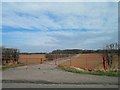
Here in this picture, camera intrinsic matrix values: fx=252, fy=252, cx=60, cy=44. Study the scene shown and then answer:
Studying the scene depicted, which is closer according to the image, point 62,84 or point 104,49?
point 62,84

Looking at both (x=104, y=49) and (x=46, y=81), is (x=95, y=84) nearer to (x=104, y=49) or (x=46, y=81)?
(x=46, y=81)

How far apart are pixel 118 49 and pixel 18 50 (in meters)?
14.1

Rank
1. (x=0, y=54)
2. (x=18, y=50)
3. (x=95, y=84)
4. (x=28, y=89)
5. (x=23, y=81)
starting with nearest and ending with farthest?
(x=28, y=89)
(x=95, y=84)
(x=23, y=81)
(x=0, y=54)
(x=18, y=50)

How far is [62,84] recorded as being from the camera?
1266cm

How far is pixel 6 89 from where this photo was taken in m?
10.8

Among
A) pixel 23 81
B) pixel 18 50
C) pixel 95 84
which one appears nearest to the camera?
pixel 95 84

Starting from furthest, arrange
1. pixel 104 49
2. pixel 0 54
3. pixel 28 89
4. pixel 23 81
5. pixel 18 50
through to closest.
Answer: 1. pixel 104 49
2. pixel 18 50
3. pixel 0 54
4. pixel 23 81
5. pixel 28 89

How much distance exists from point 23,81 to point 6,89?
2.70 metres

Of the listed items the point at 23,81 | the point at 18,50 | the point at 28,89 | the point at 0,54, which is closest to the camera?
the point at 28,89

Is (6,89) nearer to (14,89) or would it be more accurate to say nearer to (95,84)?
(14,89)

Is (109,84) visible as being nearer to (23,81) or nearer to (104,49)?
(23,81)

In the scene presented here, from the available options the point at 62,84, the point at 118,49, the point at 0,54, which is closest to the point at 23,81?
the point at 62,84

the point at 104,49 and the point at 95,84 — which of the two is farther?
the point at 104,49

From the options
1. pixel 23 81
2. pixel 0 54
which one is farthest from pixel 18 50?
pixel 23 81
